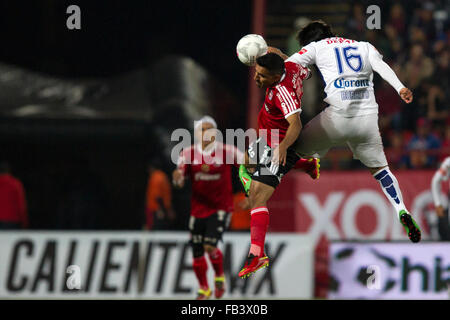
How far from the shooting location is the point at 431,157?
61.5ft

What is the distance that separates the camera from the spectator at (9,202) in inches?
726

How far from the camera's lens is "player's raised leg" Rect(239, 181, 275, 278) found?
9664mm

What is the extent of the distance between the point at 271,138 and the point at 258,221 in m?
0.92

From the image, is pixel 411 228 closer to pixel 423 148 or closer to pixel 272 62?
pixel 272 62

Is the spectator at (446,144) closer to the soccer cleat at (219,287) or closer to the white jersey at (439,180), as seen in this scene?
the white jersey at (439,180)

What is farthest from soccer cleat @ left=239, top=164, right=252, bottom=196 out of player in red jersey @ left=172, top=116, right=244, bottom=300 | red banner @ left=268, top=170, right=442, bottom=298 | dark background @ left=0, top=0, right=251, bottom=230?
dark background @ left=0, top=0, right=251, bottom=230

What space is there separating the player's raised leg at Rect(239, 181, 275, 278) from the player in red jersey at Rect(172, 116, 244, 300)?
10.6ft

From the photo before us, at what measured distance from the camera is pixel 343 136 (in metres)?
9.93

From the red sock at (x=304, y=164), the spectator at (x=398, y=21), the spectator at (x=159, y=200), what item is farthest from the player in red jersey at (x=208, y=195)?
the spectator at (x=398, y=21)

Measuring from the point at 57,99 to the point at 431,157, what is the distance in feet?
27.8

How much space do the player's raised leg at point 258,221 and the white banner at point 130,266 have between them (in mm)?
6115

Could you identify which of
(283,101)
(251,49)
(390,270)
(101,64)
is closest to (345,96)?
(283,101)

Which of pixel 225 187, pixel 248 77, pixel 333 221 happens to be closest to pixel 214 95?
pixel 248 77

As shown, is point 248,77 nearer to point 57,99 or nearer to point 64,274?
point 57,99
